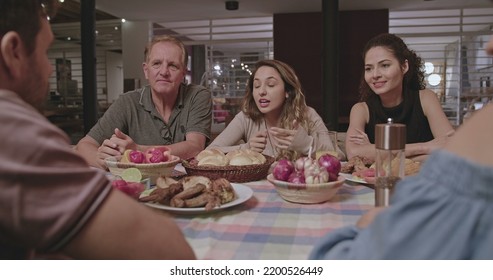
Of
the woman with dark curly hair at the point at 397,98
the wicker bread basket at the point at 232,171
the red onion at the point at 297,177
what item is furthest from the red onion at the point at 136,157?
the woman with dark curly hair at the point at 397,98

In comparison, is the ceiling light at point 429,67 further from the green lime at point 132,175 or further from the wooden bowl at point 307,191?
the green lime at point 132,175

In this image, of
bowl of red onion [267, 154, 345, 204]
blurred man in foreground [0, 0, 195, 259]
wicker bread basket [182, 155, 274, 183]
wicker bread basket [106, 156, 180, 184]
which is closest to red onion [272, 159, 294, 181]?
bowl of red onion [267, 154, 345, 204]

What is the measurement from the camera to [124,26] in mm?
5852


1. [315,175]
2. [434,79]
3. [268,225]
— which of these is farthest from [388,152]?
[434,79]

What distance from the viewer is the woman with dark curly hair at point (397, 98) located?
1.79 meters

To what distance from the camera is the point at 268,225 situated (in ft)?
2.52

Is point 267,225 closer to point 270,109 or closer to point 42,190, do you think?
point 42,190

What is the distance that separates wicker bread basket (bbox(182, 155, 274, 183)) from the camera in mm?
1123

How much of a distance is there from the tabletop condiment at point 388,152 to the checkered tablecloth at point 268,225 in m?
0.08

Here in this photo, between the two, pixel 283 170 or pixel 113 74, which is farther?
pixel 113 74

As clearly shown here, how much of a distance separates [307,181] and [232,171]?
284 mm

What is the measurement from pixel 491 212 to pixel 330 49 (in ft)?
13.2

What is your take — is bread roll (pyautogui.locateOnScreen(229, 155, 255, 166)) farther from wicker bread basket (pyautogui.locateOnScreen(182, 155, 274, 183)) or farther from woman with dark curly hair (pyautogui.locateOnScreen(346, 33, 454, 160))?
woman with dark curly hair (pyautogui.locateOnScreen(346, 33, 454, 160))
